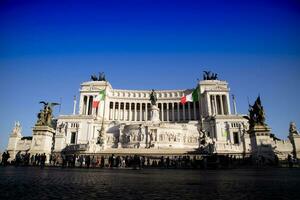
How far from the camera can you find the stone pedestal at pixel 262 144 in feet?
65.6

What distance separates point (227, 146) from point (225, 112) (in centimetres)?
3755

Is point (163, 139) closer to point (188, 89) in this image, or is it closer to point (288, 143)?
point (288, 143)

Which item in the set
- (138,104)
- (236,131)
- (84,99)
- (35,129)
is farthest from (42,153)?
(138,104)

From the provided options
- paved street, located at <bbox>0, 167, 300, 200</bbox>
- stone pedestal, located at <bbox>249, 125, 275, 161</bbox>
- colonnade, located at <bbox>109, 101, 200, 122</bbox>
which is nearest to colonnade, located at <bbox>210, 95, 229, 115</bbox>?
colonnade, located at <bbox>109, 101, 200, 122</bbox>

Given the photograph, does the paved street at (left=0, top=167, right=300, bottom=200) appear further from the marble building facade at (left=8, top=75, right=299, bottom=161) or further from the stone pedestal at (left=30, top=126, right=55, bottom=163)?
the marble building facade at (left=8, top=75, right=299, bottom=161)

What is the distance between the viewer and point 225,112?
72938 mm

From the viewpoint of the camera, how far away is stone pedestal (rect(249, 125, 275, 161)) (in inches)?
787

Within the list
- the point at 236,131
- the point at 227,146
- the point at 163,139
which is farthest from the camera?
the point at 236,131

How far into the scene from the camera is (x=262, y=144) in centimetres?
2009

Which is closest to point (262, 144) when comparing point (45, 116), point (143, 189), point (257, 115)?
point (257, 115)

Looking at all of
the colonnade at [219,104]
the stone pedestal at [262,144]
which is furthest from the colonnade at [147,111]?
the stone pedestal at [262,144]

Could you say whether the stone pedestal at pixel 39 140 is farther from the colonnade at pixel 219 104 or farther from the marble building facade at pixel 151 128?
the colonnade at pixel 219 104

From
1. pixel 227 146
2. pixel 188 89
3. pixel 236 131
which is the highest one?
pixel 188 89

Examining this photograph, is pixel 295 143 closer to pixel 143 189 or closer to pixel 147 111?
pixel 143 189
